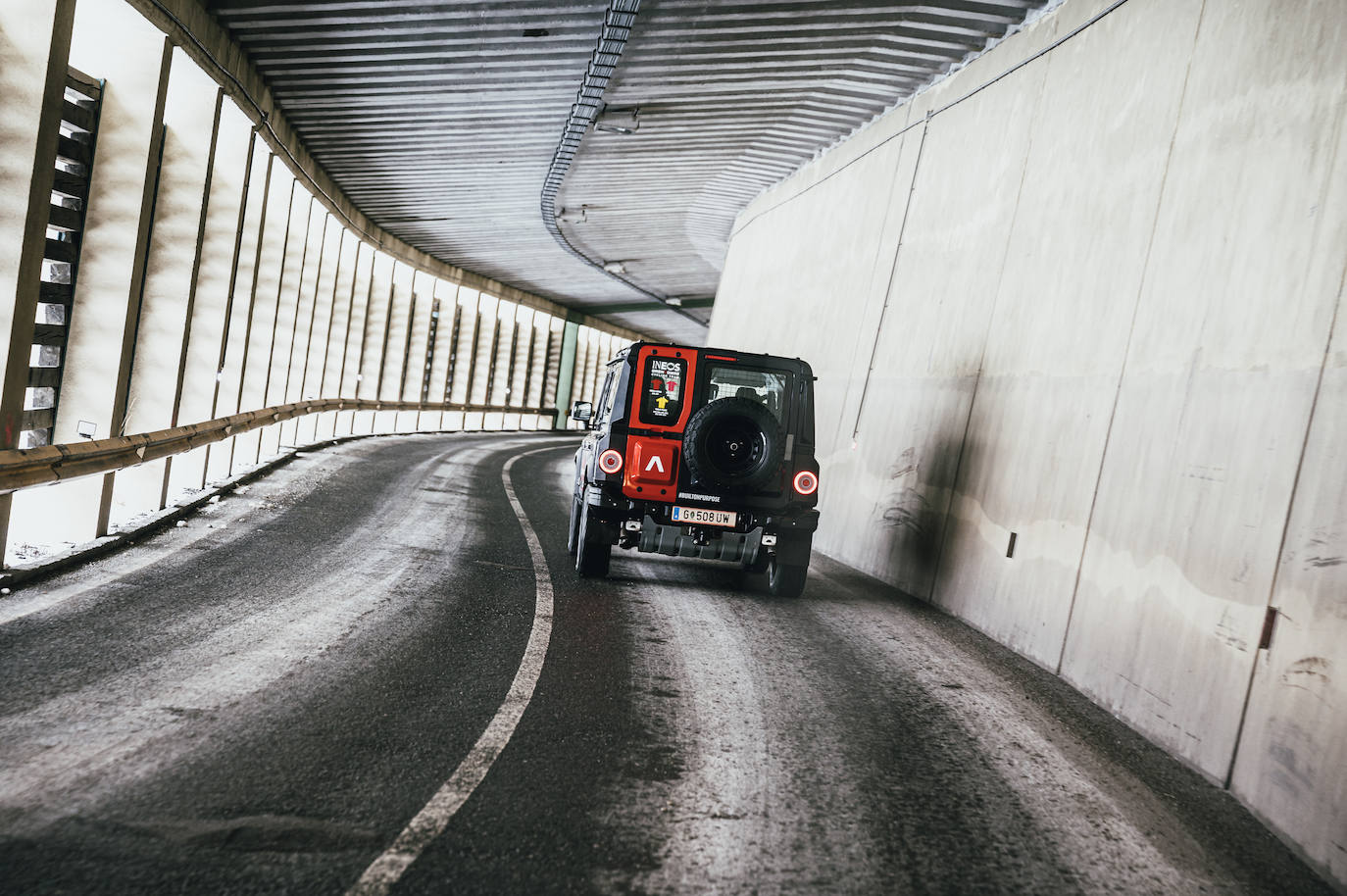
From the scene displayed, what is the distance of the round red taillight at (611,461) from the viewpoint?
825 cm

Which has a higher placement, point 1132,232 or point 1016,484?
point 1132,232

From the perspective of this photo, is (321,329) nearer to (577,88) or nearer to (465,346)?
(577,88)

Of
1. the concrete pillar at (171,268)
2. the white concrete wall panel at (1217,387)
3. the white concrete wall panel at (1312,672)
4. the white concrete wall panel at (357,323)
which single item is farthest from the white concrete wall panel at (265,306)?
the white concrete wall panel at (1312,672)

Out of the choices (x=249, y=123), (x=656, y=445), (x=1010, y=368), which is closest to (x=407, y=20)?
(x=249, y=123)

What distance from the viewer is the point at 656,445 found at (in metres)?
8.30

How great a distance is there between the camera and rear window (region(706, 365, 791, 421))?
8.47m

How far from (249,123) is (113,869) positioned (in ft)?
35.0

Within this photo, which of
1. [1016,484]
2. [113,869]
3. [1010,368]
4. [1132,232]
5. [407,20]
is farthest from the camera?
[407,20]

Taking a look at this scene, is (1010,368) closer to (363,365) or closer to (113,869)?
(113,869)

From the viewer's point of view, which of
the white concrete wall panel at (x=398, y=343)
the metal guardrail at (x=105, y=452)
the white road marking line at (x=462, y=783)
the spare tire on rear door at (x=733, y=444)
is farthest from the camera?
the white concrete wall panel at (x=398, y=343)

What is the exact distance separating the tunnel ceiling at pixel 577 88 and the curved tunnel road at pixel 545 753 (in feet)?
20.7

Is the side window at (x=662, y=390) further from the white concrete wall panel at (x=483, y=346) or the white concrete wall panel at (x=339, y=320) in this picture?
the white concrete wall panel at (x=483, y=346)

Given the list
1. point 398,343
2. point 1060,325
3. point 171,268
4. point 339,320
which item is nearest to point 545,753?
point 1060,325

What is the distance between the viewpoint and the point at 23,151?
6070mm
